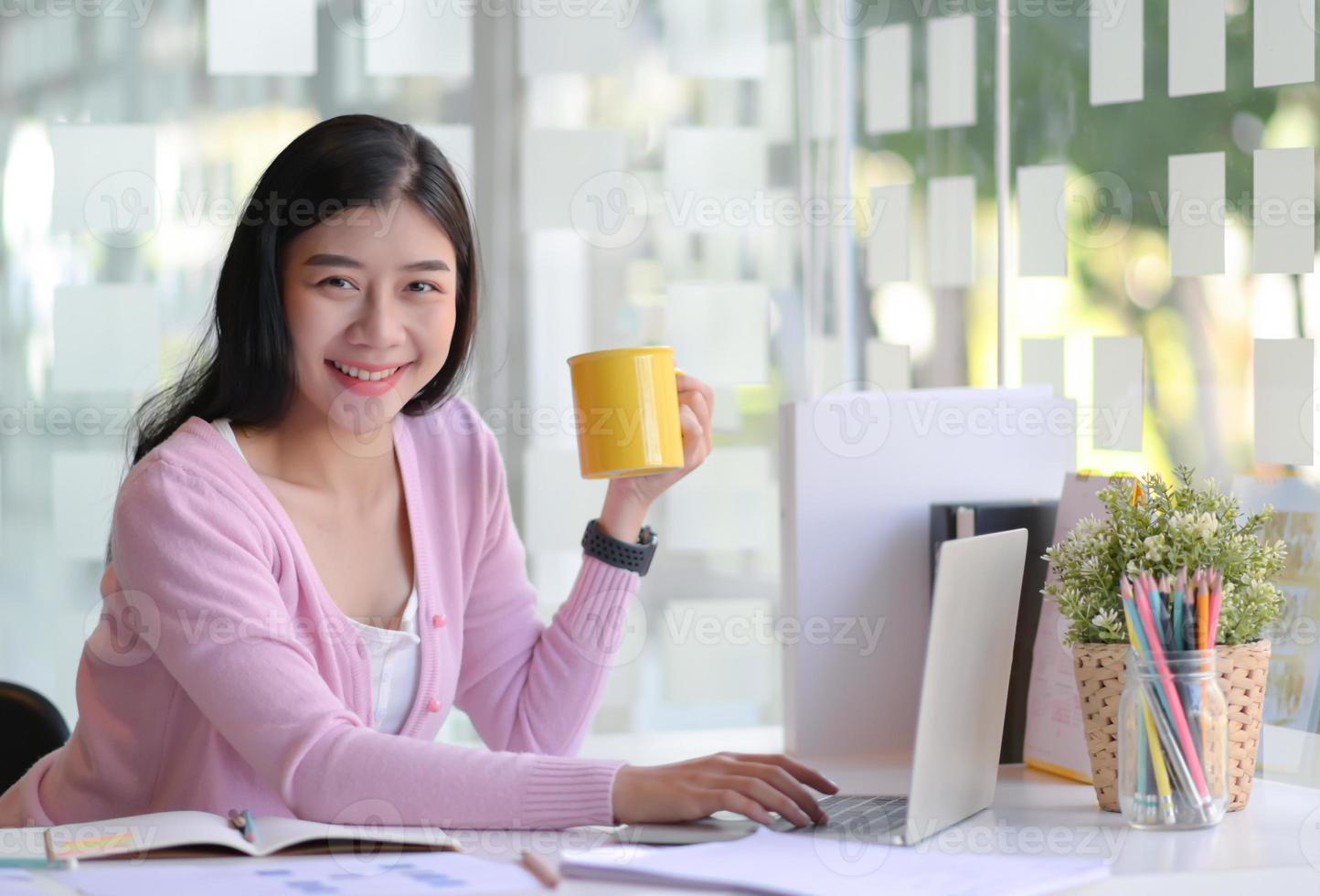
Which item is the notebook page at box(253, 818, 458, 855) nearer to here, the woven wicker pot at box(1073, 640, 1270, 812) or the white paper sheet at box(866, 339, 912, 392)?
the woven wicker pot at box(1073, 640, 1270, 812)

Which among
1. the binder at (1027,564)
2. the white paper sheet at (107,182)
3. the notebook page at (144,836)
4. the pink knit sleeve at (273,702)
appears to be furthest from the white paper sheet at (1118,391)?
the white paper sheet at (107,182)

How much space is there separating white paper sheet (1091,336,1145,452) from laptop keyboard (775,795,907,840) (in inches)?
30.0

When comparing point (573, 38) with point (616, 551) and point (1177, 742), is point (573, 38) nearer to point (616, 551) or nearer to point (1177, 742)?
point (616, 551)

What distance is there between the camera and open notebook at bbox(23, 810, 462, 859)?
1.03 m

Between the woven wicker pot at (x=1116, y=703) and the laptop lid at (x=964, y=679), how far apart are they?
7cm

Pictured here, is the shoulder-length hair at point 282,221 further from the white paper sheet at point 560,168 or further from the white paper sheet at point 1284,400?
the white paper sheet at point 560,168

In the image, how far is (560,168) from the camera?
2.88 metres

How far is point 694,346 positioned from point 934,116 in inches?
25.1

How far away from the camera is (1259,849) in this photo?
3.67 feet

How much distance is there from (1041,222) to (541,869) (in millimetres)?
1366

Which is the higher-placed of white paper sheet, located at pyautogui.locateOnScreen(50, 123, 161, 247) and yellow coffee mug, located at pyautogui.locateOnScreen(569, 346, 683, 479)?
white paper sheet, located at pyautogui.locateOnScreen(50, 123, 161, 247)

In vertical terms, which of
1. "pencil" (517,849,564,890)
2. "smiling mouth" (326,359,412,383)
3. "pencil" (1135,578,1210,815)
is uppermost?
"smiling mouth" (326,359,412,383)

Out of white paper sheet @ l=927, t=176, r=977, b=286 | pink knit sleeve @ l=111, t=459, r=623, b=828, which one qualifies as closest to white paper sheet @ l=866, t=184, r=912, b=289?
white paper sheet @ l=927, t=176, r=977, b=286

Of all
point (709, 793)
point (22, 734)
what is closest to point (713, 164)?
point (22, 734)
